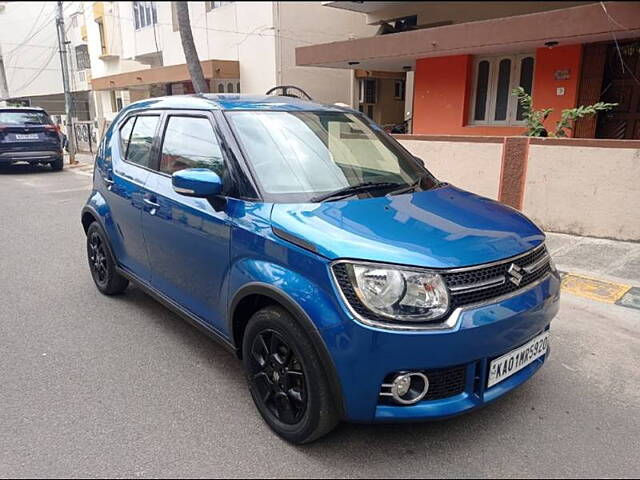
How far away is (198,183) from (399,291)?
1.30 metres

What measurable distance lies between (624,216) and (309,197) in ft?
16.6

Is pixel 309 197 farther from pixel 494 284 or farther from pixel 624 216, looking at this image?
pixel 624 216

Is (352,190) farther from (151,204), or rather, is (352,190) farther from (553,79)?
(553,79)

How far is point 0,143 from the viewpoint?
43.6 ft

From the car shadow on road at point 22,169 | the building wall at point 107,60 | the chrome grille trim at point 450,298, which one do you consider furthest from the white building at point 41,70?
the chrome grille trim at point 450,298

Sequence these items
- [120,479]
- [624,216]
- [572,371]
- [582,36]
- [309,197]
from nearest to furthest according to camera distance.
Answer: [120,479] → [309,197] → [572,371] → [624,216] → [582,36]

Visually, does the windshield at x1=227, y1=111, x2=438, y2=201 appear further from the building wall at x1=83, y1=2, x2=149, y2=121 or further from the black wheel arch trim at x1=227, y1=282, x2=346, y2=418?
the building wall at x1=83, y1=2, x2=149, y2=121

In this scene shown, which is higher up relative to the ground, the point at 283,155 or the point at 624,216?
the point at 283,155

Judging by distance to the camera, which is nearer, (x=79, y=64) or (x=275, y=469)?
(x=275, y=469)

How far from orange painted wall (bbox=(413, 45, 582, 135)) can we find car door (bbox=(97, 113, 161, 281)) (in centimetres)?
806

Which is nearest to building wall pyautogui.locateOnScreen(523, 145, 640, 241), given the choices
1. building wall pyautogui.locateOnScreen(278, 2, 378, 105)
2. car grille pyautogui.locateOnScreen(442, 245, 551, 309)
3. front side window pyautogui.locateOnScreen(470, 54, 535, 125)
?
front side window pyautogui.locateOnScreen(470, 54, 535, 125)

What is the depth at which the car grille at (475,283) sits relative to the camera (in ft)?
7.26

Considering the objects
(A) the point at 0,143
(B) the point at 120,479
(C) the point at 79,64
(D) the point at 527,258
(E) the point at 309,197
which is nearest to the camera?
(B) the point at 120,479

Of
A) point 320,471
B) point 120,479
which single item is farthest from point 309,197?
point 120,479
